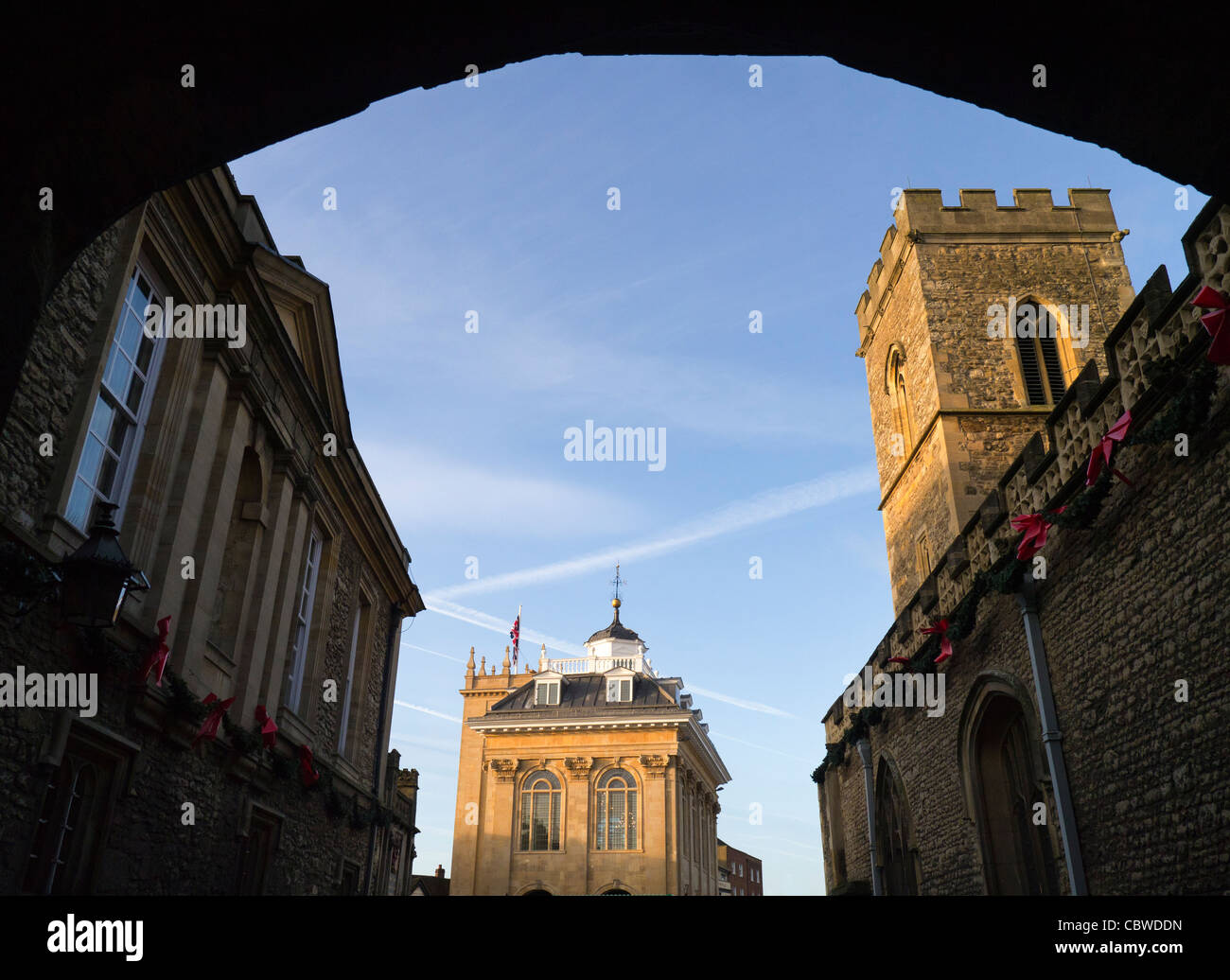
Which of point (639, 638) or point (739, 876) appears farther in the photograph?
point (739, 876)

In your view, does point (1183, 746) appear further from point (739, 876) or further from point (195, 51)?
point (739, 876)

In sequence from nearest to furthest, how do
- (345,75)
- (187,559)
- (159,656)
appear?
(345,75) < (159,656) < (187,559)

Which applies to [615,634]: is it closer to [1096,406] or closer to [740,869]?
[1096,406]

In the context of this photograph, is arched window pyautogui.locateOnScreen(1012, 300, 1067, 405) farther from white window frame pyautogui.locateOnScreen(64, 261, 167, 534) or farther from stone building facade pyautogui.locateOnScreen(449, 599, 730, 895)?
stone building facade pyautogui.locateOnScreen(449, 599, 730, 895)

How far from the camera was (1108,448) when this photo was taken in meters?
8.35

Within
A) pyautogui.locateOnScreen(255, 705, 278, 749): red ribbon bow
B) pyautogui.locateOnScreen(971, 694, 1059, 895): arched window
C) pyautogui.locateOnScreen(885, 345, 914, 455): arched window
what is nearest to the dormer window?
pyautogui.locateOnScreen(885, 345, 914, 455): arched window

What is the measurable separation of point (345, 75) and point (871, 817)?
16.6 m

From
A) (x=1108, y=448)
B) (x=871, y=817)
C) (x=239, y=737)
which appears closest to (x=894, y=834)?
(x=871, y=817)

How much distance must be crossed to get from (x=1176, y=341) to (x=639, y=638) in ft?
151

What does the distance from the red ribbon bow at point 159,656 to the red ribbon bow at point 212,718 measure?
0.97m

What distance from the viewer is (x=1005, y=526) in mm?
11562
